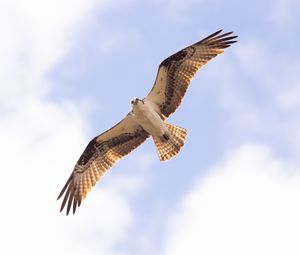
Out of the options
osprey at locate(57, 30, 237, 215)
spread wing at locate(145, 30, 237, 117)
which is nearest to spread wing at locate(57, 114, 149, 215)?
osprey at locate(57, 30, 237, 215)

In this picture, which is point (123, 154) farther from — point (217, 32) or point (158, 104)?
point (217, 32)

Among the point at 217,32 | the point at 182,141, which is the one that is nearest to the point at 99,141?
the point at 182,141

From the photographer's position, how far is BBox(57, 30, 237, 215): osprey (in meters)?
23.0

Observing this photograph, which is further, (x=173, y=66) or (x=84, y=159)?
(x=84, y=159)

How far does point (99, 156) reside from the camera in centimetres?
2439

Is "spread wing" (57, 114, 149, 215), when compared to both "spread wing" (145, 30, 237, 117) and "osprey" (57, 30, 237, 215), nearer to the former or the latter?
"osprey" (57, 30, 237, 215)

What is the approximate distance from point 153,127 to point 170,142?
0.62 m

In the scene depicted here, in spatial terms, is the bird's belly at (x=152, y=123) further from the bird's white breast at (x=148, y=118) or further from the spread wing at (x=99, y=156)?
the spread wing at (x=99, y=156)

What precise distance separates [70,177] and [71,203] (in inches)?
32.9

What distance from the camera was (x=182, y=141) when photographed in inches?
926

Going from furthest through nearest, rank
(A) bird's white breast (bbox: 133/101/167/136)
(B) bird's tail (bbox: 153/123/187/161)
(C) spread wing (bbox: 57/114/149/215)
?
(C) spread wing (bbox: 57/114/149/215) < (B) bird's tail (bbox: 153/123/187/161) < (A) bird's white breast (bbox: 133/101/167/136)

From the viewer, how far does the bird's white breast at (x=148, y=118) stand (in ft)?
74.8

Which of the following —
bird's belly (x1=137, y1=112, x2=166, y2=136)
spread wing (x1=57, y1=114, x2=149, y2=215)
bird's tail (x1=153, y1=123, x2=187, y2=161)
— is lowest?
bird's tail (x1=153, y1=123, x2=187, y2=161)

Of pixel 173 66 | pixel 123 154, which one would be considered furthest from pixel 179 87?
pixel 123 154
